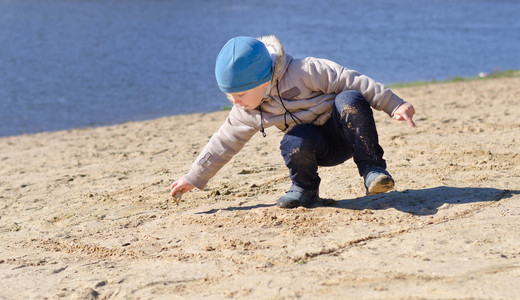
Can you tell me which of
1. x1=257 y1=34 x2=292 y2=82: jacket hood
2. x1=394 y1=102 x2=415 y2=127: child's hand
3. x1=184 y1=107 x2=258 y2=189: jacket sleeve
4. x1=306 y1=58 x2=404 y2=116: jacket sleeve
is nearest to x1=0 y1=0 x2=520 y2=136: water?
x1=184 y1=107 x2=258 y2=189: jacket sleeve

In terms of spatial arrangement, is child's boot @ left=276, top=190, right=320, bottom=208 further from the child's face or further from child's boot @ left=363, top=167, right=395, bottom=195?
the child's face

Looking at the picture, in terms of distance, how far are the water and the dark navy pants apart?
658 cm

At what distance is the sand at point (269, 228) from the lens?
258 cm

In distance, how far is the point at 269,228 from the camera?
333 centimetres

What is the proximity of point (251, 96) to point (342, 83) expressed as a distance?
20.6 inches

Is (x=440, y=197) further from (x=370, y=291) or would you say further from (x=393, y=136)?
(x=393, y=136)

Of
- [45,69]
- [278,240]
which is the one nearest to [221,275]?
[278,240]

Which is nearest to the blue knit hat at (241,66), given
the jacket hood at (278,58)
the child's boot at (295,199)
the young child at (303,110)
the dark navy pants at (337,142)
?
the young child at (303,110)

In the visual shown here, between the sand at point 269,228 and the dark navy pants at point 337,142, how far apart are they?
0.24 metres

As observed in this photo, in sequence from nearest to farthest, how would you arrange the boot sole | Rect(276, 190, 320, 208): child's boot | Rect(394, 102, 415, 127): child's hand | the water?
the boot sole, Rect(394, 102, 415, 127): child's hand, Rect(276, 190, 320, 208): child's boot, the water

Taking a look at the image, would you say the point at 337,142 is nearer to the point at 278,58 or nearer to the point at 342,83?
the point at 342,83

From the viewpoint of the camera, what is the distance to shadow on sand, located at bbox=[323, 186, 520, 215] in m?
3.46

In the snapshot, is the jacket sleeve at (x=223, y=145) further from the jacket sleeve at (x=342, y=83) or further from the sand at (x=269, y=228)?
the jacket sleeve at (x=342, y=83)

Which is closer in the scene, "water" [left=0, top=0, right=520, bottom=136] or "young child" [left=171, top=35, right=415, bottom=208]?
"young child" [left=171, top=35, right=415, bottom=208]
